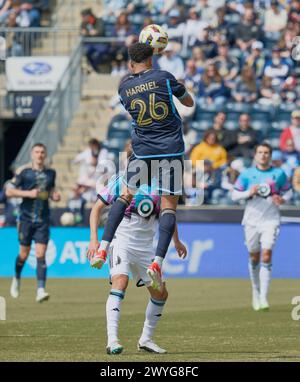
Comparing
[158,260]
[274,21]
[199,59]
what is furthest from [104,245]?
[274,21]

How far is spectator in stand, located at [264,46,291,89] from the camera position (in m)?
28.3

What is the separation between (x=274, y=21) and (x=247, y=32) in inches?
34.5

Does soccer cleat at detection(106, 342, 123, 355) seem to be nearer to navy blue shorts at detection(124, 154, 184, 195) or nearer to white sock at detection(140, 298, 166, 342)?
white sock at detection(140, 298, 166, 342)

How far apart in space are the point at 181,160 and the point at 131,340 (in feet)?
7.89

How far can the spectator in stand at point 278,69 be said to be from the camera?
1113 inches

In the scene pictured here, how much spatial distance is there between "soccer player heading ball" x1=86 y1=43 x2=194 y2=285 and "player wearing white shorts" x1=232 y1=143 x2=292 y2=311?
6277 millimetres

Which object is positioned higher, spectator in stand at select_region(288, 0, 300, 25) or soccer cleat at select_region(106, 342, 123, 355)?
soccer cleat at select_region(106, 342, 123, 355)

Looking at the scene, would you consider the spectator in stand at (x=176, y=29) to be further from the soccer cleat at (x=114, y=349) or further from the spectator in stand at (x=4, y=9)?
the soccer cleat at (x=114, y=349)

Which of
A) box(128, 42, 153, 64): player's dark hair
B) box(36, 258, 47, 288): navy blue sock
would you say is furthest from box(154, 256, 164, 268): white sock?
box(36, 258, 47, 288): navy blue sock

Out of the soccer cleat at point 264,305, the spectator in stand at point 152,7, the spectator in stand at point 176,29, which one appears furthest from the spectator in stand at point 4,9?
the soccer cleat at point 264,305

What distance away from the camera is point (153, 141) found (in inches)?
441

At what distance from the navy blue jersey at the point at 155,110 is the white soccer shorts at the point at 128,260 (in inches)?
36.4

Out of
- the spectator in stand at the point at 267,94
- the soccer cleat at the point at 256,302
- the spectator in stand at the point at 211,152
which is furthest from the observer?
the spectator in stand at the point at 267,94

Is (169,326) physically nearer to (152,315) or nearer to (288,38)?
(152,315)
